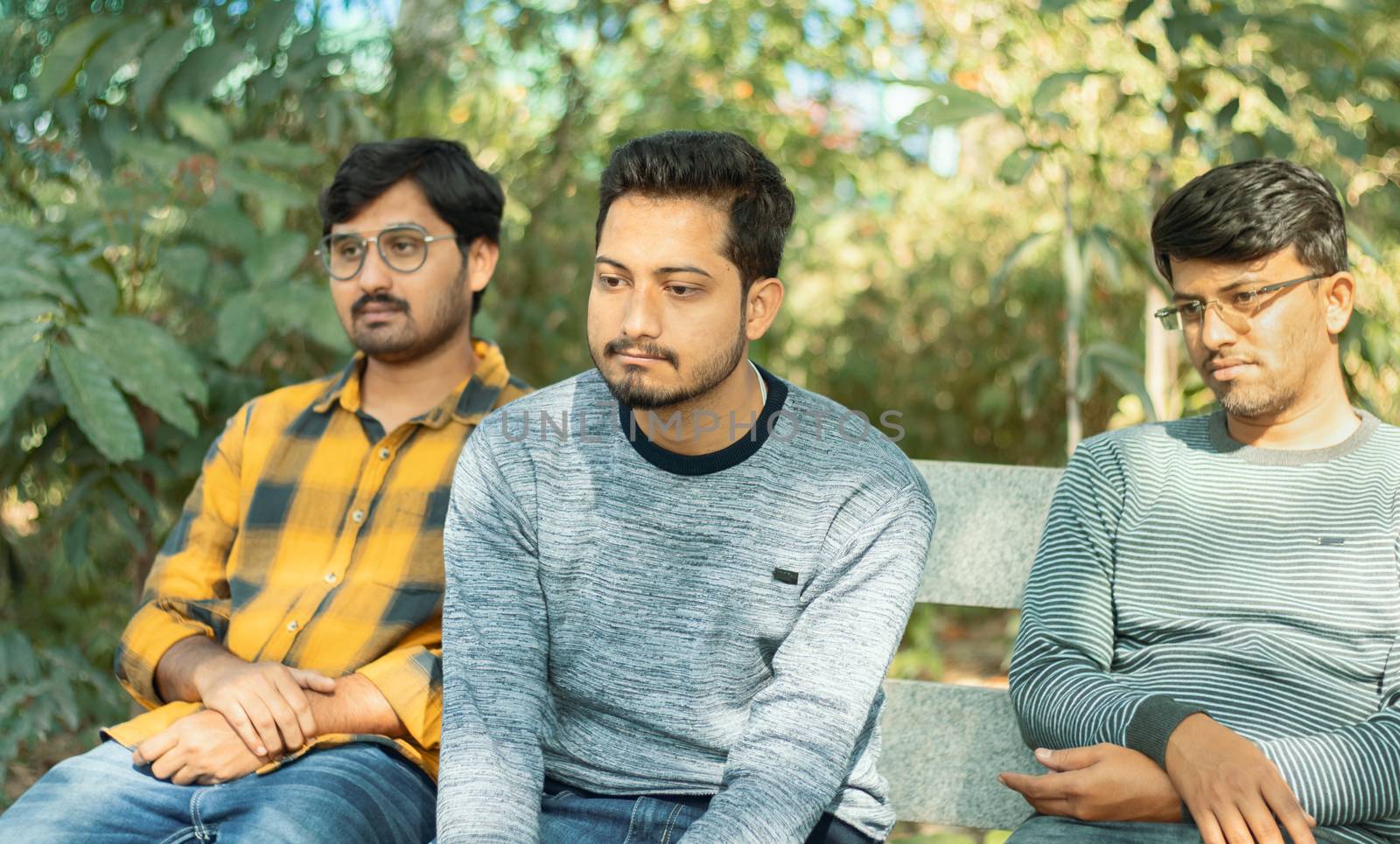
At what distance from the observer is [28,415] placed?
311 centimetres

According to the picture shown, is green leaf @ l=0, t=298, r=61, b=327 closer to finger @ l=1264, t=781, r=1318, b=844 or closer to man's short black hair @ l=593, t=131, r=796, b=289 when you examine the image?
man's short black hair @ l=593, t=131, r=796, b=289

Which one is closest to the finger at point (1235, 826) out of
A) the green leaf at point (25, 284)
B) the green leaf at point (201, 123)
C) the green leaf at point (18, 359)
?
the green leaf at point (18, 359)

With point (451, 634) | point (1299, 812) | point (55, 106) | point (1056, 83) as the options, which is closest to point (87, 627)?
point (55, 106)

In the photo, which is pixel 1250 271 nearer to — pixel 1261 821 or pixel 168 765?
pixel 1261 821

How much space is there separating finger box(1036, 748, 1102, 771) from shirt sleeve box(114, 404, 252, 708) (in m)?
1.62

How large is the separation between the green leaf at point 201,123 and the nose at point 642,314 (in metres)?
1.63

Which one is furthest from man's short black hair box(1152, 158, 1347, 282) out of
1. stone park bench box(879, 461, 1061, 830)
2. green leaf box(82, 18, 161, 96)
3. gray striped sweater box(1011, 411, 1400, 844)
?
green leaf box(82, 18, 161, 96)

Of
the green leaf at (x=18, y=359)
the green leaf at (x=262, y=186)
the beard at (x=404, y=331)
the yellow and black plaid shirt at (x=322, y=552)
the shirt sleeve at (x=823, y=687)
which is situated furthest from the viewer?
the green leaf at (x=262, y=186)

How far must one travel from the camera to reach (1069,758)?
6.81 ft

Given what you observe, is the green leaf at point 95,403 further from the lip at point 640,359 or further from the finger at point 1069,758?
the finger at point 1069,758

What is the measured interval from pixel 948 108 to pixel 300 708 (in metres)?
1.87

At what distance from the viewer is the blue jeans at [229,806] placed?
84.1 inches

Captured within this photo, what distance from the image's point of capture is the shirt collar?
2.64 metres

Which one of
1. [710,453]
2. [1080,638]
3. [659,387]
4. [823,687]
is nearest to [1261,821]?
[1080,638]
